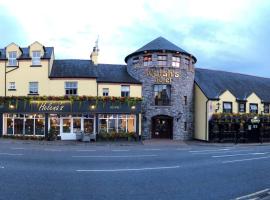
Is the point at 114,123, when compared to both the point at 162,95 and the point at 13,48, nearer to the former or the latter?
the point at 162,95

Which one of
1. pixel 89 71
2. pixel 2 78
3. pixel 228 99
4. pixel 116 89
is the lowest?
pixel 228 99

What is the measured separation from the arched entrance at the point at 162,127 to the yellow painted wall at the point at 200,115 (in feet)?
11.2

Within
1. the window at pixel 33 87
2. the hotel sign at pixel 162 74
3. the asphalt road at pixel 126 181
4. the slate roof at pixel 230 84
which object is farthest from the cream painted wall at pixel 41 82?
the asphalt road at pixel 126 181

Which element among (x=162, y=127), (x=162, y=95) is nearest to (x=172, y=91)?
(x=162, y=95)

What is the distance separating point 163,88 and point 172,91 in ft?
3.44

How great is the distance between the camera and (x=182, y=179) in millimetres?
10719

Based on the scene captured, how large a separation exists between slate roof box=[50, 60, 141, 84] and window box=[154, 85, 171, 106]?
2.39 metres

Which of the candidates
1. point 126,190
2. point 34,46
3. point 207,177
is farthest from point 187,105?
point 126,190

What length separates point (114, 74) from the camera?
34156mm

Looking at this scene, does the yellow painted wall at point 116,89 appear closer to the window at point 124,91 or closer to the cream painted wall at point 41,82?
the window at point 124,91

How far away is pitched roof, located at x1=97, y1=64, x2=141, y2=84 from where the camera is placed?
32594 mm

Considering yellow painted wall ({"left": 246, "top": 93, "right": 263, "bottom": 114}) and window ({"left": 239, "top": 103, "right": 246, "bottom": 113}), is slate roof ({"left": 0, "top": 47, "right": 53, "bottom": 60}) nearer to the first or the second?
window ({"left": 239, "top": 103, "right": 246, "bottom": 113})

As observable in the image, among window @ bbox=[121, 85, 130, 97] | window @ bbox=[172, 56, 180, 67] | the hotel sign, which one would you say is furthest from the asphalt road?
window @ bbox=[172, 56, 180, 67]

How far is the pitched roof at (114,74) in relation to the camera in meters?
32.6
